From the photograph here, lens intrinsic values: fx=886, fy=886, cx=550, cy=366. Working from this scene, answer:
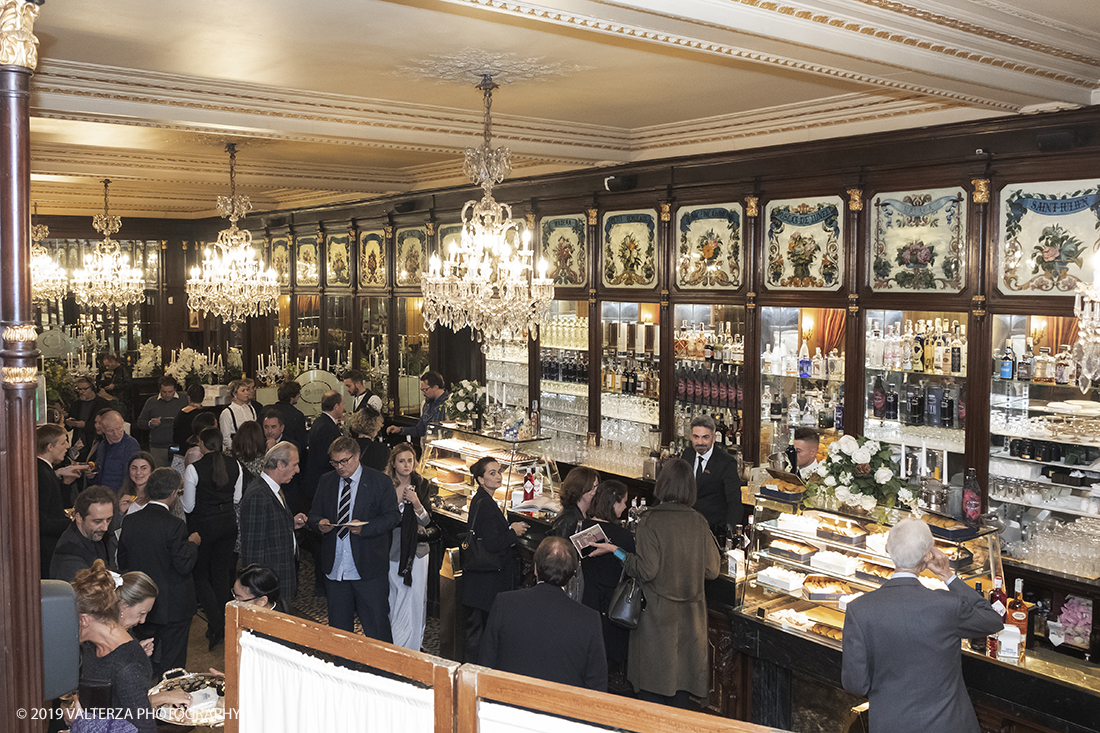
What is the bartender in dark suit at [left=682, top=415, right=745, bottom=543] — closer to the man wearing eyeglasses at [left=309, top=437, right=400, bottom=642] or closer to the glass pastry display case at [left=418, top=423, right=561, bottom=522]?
the glass pastry display case at [left=418, top=423, right=561, bottom=522]

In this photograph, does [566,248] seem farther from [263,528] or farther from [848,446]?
[848,446]

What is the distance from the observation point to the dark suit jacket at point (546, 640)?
3693 mm

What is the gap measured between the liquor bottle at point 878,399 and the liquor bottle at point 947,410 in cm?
43

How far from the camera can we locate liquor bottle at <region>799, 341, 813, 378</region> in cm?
743

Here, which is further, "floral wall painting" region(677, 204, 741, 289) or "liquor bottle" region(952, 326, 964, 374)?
"floral wall painting" region(677, 204, 741, 289)

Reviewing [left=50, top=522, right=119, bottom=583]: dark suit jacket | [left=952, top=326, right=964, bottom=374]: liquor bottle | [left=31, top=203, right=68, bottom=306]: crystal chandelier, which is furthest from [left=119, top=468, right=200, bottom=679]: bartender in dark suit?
[left=31, top=203, right=68, bottom=306]: crystal chandelier

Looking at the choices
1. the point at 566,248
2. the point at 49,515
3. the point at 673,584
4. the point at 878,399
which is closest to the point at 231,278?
the point at 566,248

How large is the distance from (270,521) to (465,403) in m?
2.79

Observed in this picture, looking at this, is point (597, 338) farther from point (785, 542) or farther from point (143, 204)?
point (143, 204)

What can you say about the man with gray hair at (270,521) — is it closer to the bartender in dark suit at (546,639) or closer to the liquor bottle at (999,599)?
the bartender in dark suit at (546,639)

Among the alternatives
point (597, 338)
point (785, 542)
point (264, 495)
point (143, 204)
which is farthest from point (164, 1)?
point (143, 204)

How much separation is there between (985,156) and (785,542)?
3.14 m

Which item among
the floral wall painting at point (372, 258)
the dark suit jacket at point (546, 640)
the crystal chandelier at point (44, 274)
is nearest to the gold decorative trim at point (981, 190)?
the dark suit jacket at point (546, 640)

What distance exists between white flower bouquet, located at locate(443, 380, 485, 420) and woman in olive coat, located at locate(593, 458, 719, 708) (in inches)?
129
